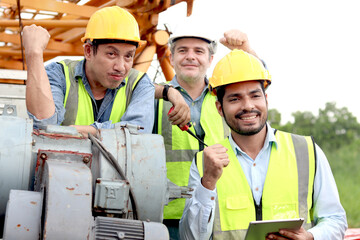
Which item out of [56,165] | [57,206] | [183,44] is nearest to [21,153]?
[56,165]

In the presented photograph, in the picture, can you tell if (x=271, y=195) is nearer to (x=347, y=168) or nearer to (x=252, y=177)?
(x=252, y=177)

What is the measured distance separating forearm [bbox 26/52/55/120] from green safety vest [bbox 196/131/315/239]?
2.87ft

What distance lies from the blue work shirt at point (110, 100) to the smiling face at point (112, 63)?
3.6 inches

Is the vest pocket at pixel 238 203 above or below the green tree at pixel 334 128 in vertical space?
below

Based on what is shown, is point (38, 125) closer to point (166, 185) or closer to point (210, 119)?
point (166, 185)

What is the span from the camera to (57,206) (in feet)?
7.37

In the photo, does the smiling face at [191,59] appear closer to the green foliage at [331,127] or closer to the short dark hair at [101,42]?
the short dark hair at [101,42]

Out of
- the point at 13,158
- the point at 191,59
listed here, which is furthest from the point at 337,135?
the point at 13,158

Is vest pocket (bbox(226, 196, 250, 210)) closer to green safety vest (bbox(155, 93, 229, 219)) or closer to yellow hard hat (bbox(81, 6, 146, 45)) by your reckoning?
green safety vest (bbox(155, 93, 229, 219))

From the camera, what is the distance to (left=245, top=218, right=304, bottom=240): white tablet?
107 inches

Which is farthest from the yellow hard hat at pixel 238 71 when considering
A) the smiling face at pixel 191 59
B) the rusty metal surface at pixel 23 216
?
the rusty metal surface at pixel 23 216

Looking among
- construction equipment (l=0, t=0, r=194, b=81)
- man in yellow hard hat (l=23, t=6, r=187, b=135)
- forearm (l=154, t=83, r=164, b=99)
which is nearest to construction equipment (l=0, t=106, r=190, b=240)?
man in yellow hard hat (l=23, t=6, r=187, b=135)

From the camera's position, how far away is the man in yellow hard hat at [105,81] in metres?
3.51

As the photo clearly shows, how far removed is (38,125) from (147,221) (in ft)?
2.83
